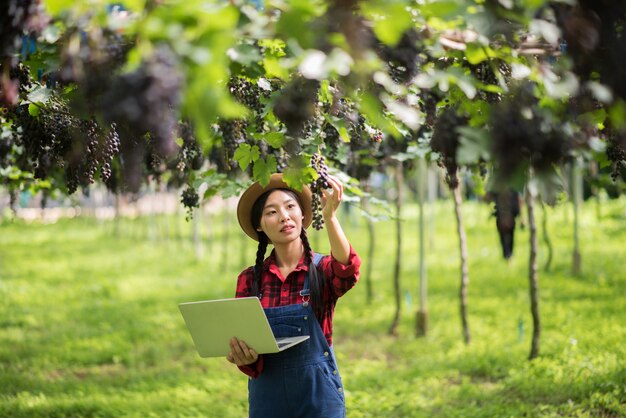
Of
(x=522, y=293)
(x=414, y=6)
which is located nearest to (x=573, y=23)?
(x=414, y=6)

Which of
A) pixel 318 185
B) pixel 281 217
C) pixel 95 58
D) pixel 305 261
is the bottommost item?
pixel 305 261

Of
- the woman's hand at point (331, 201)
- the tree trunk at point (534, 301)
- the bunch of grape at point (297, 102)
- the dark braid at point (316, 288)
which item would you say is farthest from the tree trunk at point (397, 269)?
the bunch of grape at point (297, 102)

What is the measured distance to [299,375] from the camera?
3.05m

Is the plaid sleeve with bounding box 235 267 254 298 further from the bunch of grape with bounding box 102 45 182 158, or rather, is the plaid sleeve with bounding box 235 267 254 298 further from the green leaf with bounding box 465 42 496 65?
the bunch of grape with bounding box 102 45 182 158

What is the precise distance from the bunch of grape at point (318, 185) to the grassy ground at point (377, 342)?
2.48m

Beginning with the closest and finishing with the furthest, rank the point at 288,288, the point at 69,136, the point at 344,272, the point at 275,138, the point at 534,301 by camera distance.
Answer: the point at 275,138
the point at 344,272
the point at 69,136
the point at 288,288
the point at 534,301

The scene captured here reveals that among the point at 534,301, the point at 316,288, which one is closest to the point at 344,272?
the point at 316,288

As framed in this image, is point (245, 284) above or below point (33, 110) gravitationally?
below

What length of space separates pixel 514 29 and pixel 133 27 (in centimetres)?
107

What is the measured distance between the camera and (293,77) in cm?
240

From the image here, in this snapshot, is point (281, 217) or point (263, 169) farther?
point (281, 217)

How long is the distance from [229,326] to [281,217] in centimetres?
57

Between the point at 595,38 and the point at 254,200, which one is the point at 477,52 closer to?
the point at 595,38

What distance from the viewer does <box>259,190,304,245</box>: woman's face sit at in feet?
10.4
